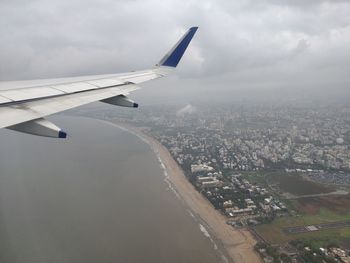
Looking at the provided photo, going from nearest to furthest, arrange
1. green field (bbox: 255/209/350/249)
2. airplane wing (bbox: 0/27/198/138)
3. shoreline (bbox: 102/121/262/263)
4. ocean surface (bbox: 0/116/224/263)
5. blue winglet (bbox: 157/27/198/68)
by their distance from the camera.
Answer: airplane wing (bbox: 0/27/198/138), blue winglet (bbox: 157/27/198/68), ocean surface (bbox: 0/116/224/263), shoreline (bbox: 102/121/262/263), green field (bbox: 255/209/350/249)

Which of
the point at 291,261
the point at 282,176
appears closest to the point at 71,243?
the point at 291,261

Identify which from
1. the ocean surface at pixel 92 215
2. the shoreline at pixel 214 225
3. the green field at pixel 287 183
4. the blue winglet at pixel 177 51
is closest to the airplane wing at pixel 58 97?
the blue winglet at pixel 177 51

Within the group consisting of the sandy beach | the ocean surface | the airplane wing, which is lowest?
the sandy beach

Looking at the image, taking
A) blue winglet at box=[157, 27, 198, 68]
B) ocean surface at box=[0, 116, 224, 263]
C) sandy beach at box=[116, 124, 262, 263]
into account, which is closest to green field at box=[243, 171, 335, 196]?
sandy beach at box=[116, 124, 262, 263]

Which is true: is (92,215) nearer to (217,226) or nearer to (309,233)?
(217,226)

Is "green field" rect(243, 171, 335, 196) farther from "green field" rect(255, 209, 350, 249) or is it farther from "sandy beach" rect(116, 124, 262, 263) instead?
"sandy beach" rect(116, 124, 262, 263)
